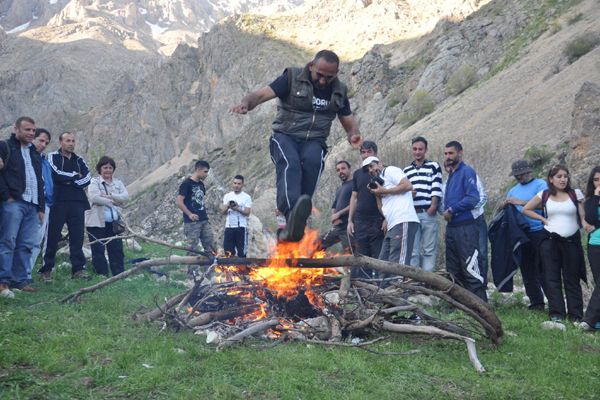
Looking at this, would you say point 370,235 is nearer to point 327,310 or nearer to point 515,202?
point 515,202

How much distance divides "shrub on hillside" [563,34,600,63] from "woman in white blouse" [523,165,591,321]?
19919 mm

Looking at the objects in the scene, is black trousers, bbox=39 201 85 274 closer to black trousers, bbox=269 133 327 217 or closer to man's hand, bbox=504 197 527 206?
black trousers, bbox=269 133 327 217

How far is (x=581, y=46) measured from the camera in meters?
24.1

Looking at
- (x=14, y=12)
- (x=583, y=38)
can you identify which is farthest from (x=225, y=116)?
(x=14, y=12)

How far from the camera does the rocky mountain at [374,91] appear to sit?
826 inches

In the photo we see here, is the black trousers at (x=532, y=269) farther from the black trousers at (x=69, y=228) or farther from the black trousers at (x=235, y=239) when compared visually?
the black trousers at (x=69, y=228)

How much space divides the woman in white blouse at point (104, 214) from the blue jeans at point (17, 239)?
1534 mm

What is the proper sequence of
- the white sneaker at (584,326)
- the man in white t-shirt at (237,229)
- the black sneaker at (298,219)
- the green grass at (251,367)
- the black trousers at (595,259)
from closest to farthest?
the green grass at (251,367)
the black sneaker at (298,219)
the white sneaker at (584,326)
the black trousers at (595,259)
the man in white t-shirt at (237,229)

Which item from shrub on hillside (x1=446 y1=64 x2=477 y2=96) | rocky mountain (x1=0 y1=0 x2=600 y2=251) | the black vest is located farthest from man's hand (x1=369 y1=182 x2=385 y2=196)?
shrub on hillside (x1=446 y1=64 x2=477 y2=96)

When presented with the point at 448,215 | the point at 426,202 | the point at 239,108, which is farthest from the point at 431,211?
the point at 239,108

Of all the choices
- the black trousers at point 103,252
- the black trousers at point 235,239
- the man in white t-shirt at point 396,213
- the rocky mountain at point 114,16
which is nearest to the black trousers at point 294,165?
the man in white t-shirt at point 396,213

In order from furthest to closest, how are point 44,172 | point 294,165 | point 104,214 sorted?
point 104,214, point 44,172, point 294,165

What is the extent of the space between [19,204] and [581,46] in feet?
77.9

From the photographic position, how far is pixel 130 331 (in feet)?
16.5
